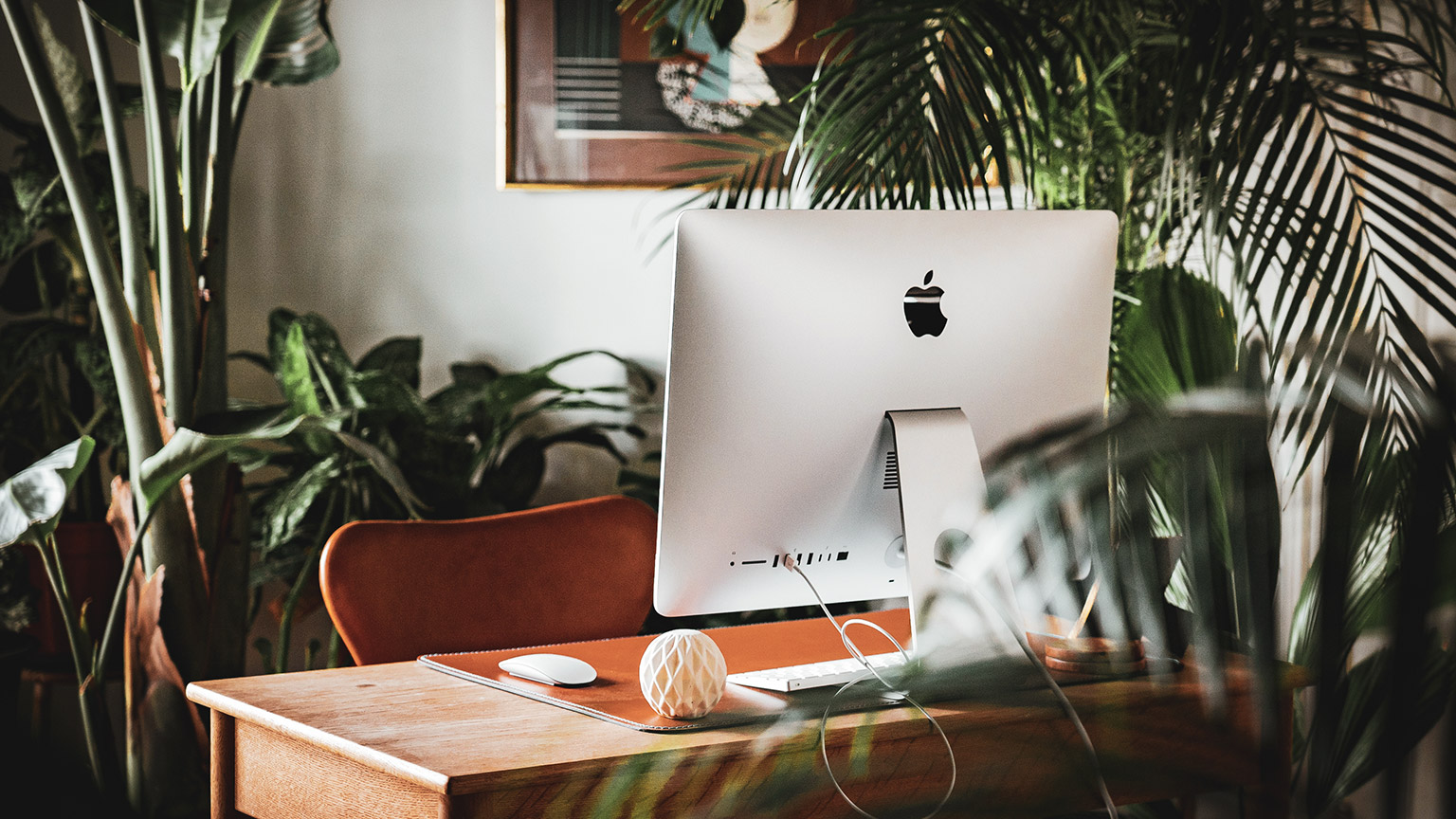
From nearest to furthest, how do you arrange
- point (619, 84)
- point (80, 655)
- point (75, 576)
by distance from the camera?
point (80, 655) < point (75, 576) < point (619, 84)

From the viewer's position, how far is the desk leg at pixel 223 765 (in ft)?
4.07

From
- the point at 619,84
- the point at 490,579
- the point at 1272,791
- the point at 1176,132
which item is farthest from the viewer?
the point at 619,84

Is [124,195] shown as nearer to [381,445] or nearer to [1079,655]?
[381,445]

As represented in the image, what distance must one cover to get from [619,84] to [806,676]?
173cm

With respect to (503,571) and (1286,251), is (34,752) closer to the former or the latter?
(503,571)

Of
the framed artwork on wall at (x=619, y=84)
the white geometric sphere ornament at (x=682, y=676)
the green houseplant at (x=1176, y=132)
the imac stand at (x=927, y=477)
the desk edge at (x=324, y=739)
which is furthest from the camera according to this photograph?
the framed artwork on wall at (x=619, y=84)

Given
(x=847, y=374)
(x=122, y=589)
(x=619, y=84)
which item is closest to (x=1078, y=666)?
(x=847, y=374)

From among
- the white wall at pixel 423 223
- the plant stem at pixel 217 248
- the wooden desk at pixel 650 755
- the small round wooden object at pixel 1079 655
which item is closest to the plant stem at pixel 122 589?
the plant stem at pixel 217 248

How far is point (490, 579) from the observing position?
1.66 m

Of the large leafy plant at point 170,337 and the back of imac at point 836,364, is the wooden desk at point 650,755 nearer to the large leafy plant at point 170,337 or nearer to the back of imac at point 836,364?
the back of imac at point 836,364

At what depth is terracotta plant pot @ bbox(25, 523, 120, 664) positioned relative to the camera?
239 cm

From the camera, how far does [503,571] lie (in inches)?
66.1

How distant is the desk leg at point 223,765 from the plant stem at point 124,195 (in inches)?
35.5

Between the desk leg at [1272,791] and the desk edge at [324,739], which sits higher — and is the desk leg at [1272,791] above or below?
above
